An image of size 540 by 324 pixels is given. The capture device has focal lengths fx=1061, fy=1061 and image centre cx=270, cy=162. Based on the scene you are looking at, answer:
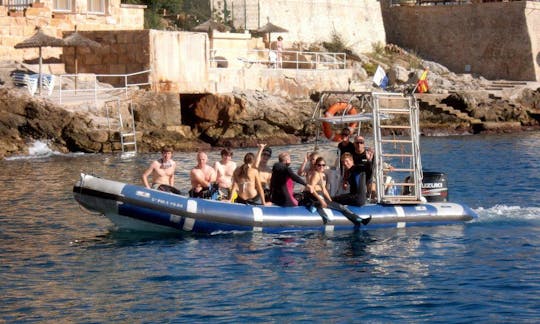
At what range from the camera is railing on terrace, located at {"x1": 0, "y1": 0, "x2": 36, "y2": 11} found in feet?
113

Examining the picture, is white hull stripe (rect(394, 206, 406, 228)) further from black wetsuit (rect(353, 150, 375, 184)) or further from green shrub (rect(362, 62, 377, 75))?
green shrub (rect(362, 62, 377, 75))

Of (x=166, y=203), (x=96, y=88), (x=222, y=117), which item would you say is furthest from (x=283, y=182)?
(x=222, y=117)

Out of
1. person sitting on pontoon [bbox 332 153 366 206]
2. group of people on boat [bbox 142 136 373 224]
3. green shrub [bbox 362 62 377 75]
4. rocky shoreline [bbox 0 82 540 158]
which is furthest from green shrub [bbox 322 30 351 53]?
person sitting on pontoon [bbox 332 153 366 206]

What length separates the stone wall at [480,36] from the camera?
4862cm

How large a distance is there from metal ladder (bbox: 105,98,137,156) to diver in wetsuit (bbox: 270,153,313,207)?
1364 cm

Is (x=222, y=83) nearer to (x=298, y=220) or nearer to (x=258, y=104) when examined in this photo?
(x=258, y=104)

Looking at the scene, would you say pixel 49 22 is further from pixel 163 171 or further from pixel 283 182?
pixel 283 182

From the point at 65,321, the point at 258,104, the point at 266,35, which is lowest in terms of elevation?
the point at 65,321

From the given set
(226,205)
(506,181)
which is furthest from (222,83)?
(226,205)

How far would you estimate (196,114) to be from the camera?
3338 cm

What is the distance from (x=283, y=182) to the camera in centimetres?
1595

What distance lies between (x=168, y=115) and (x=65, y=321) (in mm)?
20254

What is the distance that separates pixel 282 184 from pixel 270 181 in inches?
17.0

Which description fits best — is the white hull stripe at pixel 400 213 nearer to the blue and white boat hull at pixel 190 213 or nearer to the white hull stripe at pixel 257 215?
the blue and white boat hull at pixel 190 213
